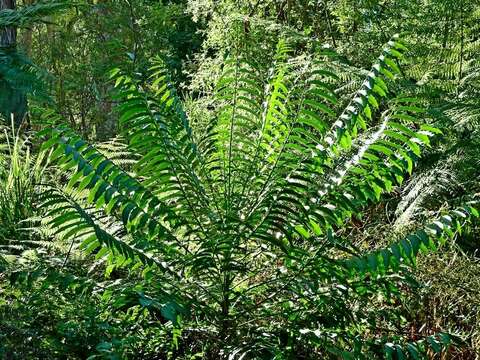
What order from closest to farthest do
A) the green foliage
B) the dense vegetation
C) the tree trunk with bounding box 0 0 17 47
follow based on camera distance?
the dense vegetation, the green foliage, the tree trunk with bounding box 0 0 17 47

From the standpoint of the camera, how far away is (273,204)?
289 centimetres

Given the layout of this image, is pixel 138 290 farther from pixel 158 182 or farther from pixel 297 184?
pixel 297 184

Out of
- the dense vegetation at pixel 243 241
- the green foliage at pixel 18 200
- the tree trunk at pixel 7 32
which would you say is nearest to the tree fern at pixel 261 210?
the dense vegetation at pixel 243 241

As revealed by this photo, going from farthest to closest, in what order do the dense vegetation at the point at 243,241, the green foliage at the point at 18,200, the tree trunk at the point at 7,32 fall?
1. the tree trunk at the point at 7,32
2. the green foliage at the point at 18,200
3. the dense vegetation at the point at 243,241

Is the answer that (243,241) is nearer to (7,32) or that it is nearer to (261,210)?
(261,210)

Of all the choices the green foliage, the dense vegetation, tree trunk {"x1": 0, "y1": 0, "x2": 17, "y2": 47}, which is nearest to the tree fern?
the dense vegetation

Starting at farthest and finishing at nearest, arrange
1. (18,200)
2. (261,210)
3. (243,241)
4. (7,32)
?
(7,32) → (18,200) → (243,241) → (261,210)

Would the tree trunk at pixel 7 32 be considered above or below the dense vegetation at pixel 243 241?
above

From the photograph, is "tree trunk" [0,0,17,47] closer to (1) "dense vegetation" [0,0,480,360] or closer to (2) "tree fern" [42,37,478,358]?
(1) "dense vegetation" [0,0,480,360]

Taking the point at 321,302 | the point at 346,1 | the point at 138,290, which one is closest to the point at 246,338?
the point at 321,302

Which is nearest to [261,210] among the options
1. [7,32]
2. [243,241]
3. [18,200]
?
[243,241]

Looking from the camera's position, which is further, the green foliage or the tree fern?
the green foliage

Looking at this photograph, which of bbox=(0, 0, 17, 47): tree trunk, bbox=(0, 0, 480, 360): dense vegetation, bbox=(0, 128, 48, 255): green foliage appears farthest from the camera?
bbox=(0, 0, 17, 47): tree trunk

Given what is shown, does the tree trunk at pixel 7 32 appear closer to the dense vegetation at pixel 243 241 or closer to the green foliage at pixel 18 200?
the green foliage at pixel 18 200
